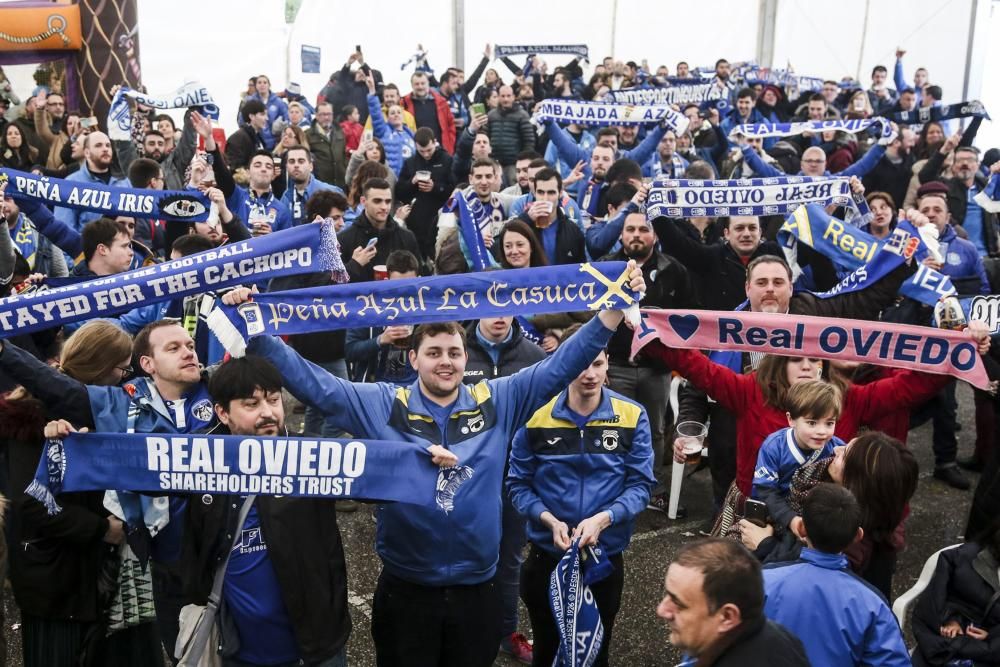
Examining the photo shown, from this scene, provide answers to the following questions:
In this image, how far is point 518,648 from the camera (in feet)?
16.8

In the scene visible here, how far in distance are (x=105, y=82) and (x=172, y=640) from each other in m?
13.8

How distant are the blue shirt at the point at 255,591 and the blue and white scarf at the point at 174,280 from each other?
3.43 ft

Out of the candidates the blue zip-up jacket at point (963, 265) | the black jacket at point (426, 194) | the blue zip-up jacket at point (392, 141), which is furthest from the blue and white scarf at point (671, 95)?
the blue zip-up jacket at point (963, 265)

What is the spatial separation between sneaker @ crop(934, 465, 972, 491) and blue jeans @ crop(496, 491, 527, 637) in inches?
158

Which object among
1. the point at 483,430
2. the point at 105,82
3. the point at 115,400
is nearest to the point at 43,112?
the point at 105,82

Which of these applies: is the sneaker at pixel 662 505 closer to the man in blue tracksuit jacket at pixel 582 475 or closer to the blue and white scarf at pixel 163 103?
the man in blue tracksuit jacket at pixel 582 475

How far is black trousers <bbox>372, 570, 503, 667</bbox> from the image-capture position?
3844 millimetres

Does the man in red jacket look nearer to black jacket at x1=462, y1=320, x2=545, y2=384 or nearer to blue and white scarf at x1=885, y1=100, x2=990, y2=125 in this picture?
blue and white scarf at x1=885, y1=100, x2=990, y2=125

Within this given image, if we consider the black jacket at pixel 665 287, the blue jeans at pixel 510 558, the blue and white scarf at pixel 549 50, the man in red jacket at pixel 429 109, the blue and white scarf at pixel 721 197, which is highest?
the blue and white scarf at pixel 549 50

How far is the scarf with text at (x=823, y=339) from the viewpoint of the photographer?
4.32 meters

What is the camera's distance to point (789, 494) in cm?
409

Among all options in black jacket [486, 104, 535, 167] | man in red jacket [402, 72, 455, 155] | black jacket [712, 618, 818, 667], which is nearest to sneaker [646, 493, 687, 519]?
black jacket [712, 618, 818, 667]

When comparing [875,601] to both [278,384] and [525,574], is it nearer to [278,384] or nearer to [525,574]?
[525,574]

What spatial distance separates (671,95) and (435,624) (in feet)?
30.8
